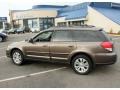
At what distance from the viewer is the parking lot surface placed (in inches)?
237

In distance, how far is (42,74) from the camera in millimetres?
7047

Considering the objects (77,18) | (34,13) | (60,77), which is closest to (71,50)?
(60,77)

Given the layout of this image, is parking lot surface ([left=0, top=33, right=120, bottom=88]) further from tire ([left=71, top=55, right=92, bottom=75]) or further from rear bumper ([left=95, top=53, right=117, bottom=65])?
rear bumper ([left=95, top=53, right=117, bottom=65])

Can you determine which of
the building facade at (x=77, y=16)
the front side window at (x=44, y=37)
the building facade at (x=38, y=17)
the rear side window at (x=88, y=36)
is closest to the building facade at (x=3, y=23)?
the building facade at (x=77, y=16)

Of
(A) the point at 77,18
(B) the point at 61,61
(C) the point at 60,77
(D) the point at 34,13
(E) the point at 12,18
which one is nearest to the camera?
(C) the point at 60,77

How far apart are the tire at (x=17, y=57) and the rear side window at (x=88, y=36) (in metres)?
2.44

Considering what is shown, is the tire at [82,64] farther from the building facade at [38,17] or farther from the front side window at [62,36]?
the building facade at [38,17]

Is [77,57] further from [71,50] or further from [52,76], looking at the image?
[52,76]

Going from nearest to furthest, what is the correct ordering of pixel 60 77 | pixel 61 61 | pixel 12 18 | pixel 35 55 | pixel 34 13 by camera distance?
1. pixel 60 77
2. pixel 61 61
3. pixel 35 55
4. pixel 34 13
5. pixel 12 18

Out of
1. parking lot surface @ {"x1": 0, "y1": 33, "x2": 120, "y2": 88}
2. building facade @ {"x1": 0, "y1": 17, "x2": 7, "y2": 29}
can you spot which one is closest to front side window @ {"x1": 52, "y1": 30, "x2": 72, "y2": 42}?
parking lot surface @ {"x1": 0, "y1": 33, "x2": 120, "y2": 88}

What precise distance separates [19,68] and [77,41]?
255 centimetres

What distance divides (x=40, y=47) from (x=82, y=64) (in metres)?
1.75

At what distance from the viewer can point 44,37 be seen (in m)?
7.67

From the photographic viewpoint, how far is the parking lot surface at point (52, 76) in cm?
602
